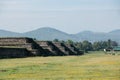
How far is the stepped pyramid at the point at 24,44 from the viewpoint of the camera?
98.8 m

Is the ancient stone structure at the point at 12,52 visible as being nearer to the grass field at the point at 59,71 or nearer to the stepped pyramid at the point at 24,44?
Answer: the stepped pyramid at the point at 24,44

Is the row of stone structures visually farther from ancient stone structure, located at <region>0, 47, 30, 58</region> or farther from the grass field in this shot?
the grass field

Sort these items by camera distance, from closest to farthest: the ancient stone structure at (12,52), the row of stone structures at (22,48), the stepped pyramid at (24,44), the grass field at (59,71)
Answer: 1. the grass field at (59,71)
2. the ancient stone structure at (12,52)
3. the row of stone structures at (22,48)
4. the stepped pyramid at (24,44)

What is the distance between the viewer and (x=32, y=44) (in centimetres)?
10269

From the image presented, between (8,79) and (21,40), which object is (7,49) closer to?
(21,40)

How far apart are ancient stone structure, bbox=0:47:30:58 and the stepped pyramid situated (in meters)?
2.95

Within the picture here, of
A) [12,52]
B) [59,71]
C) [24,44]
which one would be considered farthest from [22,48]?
[59,71]

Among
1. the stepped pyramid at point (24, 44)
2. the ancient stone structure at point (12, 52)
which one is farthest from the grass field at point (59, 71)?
the stepped pyramid at point (24, 44)

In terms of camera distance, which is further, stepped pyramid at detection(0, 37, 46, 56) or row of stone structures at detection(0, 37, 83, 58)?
stepped pyramid at detection(0, 37, 46, 56)

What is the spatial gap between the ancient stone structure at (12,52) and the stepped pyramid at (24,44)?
2.95 metres

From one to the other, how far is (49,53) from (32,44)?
9563 millimetres

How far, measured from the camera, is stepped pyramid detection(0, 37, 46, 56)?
98806mm

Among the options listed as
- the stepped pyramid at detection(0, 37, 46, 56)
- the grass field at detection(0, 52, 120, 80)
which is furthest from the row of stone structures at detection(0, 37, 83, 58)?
the grass field at detection(0, 52, 120, 80)

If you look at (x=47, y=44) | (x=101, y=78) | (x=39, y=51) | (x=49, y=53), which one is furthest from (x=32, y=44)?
(x=101, y=78)
